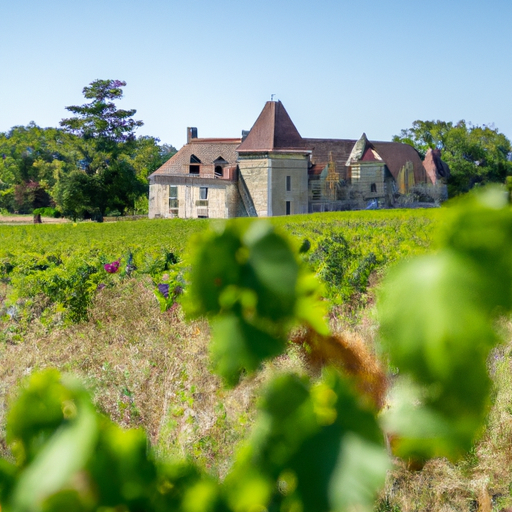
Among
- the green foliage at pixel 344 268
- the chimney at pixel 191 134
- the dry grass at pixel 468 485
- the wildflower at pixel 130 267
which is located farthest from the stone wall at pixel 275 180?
the dry grass at pixel 468 485

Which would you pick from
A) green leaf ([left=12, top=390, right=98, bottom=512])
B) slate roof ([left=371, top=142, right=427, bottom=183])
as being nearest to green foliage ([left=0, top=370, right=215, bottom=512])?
green leaf ([left=12, top=390, right=98, bottom=512])

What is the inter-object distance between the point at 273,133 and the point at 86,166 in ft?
44.3

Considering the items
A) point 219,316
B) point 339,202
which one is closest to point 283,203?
point 339,202

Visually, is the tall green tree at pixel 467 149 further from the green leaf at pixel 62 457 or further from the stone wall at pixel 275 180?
the green leaf at pixel 62 457

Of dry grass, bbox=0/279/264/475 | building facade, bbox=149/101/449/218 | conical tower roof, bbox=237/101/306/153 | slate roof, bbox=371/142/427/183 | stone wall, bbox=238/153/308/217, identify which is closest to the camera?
dry grass, bbox=0/279/264/475

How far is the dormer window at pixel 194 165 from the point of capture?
36438 mm

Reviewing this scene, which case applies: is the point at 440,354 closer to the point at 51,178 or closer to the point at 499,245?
the point at 499,245

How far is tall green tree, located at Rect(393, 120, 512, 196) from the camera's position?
4344 centimetres

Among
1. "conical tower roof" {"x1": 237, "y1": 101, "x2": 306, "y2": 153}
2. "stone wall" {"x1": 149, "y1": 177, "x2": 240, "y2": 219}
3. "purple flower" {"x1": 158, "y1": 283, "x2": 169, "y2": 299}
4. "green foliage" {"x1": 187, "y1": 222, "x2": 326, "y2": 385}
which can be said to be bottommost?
"purple flower" {"x1": 158, "y1": 283, "x2": 169, "y2": 299}

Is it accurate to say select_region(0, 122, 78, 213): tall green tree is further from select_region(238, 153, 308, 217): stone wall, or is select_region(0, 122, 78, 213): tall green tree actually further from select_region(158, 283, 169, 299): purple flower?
select_region(158, 283, 169, 299): purple flower

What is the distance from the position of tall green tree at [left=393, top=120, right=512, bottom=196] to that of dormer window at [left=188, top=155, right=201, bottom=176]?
62.3 ft

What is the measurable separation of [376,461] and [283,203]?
34310mm

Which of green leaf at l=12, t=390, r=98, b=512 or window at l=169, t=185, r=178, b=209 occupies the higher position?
window at l=169, t=185, r=178, b=209

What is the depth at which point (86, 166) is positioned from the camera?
1523 inches
